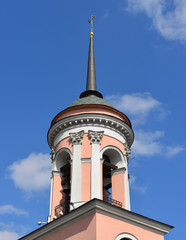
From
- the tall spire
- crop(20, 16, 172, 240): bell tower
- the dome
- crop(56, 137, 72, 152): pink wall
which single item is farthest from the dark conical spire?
crop(56, 137, 72, 152): pink wall

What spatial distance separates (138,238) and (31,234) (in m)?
3.95

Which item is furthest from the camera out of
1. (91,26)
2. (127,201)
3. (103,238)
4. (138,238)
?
(91,26)

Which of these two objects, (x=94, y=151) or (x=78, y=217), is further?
(x=94, y=151)

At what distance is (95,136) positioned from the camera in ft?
58.0

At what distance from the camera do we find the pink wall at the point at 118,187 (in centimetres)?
1717

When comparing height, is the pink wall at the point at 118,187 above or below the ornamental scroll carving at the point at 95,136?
below

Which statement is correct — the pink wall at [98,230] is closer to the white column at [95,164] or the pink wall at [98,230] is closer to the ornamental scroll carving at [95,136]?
the white column at [95,164]

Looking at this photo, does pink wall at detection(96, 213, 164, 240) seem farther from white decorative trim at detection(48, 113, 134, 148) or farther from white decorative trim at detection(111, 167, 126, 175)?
white decorative trim at detection(48, 113, 134, 148)

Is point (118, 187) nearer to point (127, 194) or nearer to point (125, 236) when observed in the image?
point (127, 194)

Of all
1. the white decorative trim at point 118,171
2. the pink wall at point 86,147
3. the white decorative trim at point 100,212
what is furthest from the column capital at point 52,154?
the white decorative trim at point 100,212

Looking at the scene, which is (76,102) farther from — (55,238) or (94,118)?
(55,238)

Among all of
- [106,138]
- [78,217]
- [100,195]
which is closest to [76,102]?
[106,138]

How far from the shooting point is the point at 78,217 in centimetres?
1503

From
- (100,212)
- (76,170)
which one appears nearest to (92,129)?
(76,170)
